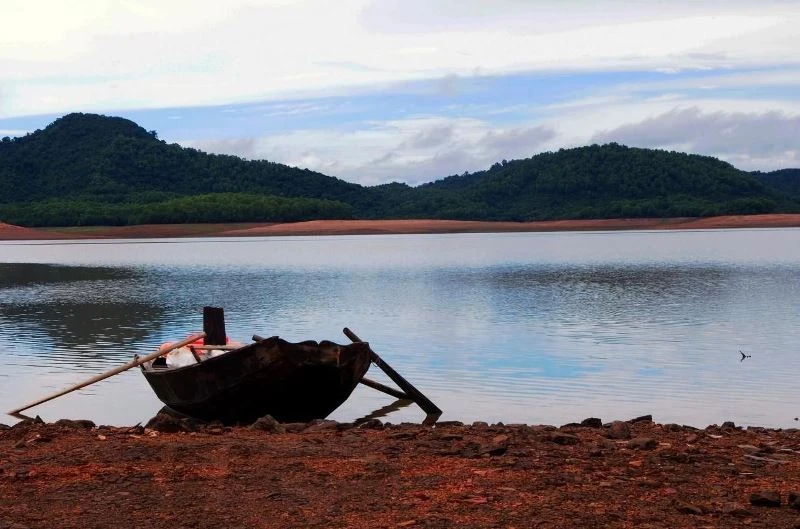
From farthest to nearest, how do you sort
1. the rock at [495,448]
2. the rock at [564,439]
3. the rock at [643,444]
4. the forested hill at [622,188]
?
the forested hill at [622,188] < the rock at [564,439] < the rock at [643,444] < the rock at [495,448]

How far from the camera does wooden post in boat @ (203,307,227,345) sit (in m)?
17.0

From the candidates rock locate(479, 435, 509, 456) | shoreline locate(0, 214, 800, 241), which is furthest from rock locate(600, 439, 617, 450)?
shoreline locate(0, 214, 800, 241)

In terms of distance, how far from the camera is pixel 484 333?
26.2m

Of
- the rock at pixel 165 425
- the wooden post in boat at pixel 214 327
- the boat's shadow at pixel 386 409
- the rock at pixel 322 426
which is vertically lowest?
the boat's shadow at pixel 386 409

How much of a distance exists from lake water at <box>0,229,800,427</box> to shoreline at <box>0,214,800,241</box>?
89.7 m

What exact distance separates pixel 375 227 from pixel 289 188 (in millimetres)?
36626

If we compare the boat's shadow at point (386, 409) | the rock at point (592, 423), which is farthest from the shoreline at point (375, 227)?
the rock at point (592, 423)

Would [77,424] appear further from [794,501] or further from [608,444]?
[794,501]

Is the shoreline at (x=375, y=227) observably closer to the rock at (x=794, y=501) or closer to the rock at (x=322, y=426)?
the rock at (x=322, y=426)

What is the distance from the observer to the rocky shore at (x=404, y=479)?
804 centimetres

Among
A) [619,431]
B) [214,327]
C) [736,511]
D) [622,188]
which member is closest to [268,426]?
[619,431]

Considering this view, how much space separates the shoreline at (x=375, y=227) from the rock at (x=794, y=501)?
139 metres

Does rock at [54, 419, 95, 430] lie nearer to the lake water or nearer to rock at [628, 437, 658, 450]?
the lake water

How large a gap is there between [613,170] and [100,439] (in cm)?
16187
